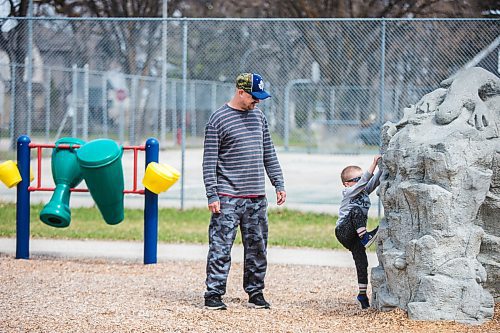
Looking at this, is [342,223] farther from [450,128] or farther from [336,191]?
[336,191]

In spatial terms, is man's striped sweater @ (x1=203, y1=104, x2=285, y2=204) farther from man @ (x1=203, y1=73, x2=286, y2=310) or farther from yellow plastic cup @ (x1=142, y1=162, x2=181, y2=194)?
yellow plastic cup @ (x1=142, y1=162, x2=181, y2=194)

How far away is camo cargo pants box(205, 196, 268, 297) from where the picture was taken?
6719 millimetres

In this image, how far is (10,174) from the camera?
9172 millimetres

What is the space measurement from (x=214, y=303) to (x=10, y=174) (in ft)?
10.9

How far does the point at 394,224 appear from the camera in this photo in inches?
245

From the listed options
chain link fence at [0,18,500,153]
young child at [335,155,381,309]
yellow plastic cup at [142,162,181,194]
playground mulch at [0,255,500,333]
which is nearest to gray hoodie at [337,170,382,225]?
young child at [335,155,381,309]

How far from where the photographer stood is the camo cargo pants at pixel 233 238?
6.72m

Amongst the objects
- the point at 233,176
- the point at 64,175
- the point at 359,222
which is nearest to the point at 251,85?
the point at 233,176

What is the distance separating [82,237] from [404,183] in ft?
19.1

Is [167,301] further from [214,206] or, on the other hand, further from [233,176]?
[233,176]

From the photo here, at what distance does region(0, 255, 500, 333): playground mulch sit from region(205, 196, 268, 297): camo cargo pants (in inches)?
8.0

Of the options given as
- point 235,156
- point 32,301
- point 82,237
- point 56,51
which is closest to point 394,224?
point 235,156

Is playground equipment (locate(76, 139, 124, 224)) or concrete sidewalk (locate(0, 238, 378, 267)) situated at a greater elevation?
playground equipment (locate(76, 139, 124, 224))

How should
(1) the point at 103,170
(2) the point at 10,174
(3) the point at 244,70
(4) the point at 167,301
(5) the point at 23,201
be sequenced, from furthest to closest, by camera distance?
(3) the point at 244,70 → (5) the point at 23,201 → (2) the point at 10,174 → (1) the point at 103,170 → (4) the point at 167,301
